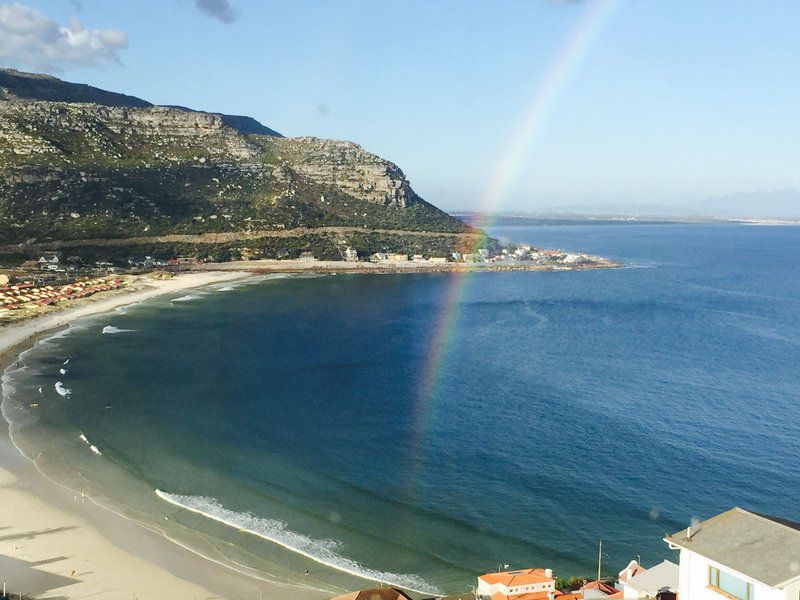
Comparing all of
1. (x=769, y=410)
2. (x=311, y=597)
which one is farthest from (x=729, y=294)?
(x=311, y=597)

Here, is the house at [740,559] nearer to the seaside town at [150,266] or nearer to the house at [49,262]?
the seaside town at [150,266]

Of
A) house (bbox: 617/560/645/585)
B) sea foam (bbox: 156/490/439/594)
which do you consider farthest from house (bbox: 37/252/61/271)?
house (bbox: 617/560/645/585)

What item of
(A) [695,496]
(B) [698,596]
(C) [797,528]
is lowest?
(A) [695,496]

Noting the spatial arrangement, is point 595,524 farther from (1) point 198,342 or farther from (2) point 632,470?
(1) point 198,342

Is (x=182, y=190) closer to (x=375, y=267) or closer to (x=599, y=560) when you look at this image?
(x=375, y=267)

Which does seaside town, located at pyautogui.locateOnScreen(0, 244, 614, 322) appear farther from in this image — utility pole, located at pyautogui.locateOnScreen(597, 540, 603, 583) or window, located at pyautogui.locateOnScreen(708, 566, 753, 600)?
window, located at pyautogui.locateOnScreen(708, 566, 753, 600)

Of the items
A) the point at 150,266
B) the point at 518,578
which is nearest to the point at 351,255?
the point at 150,266

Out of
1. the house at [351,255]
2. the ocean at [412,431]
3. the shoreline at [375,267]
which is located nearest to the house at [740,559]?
the ocean at [412,431]
